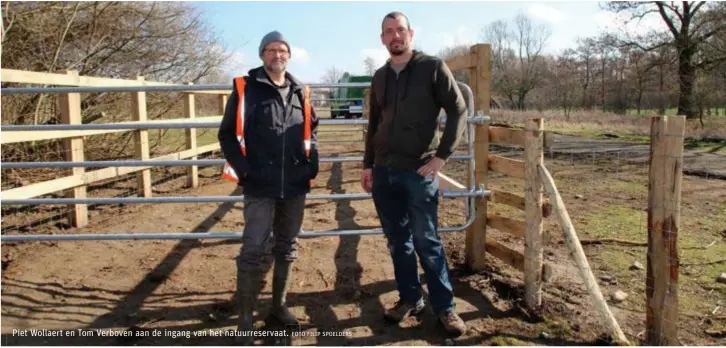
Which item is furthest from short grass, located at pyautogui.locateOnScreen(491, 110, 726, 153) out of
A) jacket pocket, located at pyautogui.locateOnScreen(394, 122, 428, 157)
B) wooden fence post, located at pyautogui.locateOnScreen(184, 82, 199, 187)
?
jacket pocket, located at pyautogui.locateOnScreen(394, 122, 428, 157)

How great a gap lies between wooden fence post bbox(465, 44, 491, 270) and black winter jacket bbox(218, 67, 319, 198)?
5.08 feet

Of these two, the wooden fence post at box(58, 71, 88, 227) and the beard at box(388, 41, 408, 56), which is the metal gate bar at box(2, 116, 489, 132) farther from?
the wooden fence post at box(58, 71, 88, 227)

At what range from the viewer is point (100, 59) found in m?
9.20

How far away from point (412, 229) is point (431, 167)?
391mm

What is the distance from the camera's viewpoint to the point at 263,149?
271cm

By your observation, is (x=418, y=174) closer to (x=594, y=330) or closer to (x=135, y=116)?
(x=594, y=330)

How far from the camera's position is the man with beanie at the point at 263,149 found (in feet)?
8.85

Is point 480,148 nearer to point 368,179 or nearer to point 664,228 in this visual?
point 368,179

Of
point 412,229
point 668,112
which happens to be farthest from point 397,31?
point 668,112

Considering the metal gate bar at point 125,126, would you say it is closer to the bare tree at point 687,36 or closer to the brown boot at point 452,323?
the brown boot at point 452,323

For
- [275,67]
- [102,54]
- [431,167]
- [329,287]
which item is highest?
[102,54]

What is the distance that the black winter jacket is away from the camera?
8.83 feet

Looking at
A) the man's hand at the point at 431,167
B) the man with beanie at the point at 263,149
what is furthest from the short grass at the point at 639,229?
the man with beanie at the point at 263,149

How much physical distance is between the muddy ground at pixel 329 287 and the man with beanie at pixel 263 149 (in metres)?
0.51
